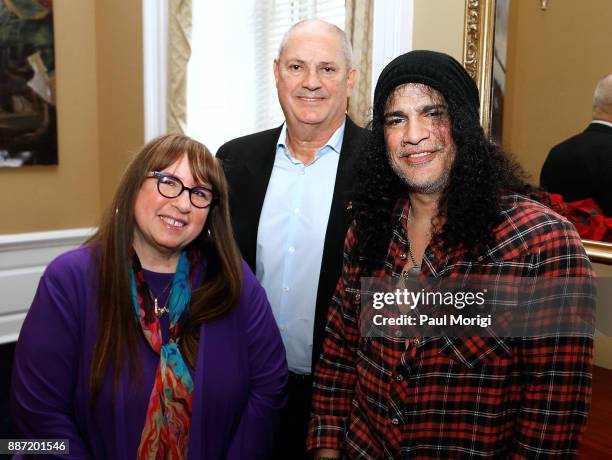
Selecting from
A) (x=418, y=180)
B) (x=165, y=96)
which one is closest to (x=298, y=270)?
(x=418, y=180)

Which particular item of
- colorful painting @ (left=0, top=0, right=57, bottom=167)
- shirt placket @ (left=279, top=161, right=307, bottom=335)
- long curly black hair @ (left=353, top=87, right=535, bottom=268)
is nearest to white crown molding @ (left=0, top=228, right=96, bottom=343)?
colorful painting @ (left=0, top=0, right=57, bottom=167)

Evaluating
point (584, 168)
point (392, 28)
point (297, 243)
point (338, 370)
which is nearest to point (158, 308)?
point (338, 370)

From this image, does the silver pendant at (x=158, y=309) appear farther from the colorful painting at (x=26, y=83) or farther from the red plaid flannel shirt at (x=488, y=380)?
the colorful painting at (x=26, y=83)

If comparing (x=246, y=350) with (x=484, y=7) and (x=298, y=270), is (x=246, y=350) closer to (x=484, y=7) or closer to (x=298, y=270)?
(x=298, y=270)

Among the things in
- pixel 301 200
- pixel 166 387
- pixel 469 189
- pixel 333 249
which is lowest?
pixel 166 387

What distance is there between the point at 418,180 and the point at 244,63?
3231 mm

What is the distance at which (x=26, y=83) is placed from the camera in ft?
12.8

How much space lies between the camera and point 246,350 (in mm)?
1742

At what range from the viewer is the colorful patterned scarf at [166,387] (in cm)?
157

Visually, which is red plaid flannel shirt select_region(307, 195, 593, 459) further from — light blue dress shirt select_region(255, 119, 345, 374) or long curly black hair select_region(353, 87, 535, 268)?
light blue dress shirt select_region(255, 119, 345, 374)

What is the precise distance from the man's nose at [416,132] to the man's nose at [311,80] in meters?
0.88

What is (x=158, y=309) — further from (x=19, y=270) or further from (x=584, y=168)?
(x=19, y=270)

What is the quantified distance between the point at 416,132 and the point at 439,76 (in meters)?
0.13

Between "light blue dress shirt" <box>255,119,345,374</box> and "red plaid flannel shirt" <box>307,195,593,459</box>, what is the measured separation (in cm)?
60
